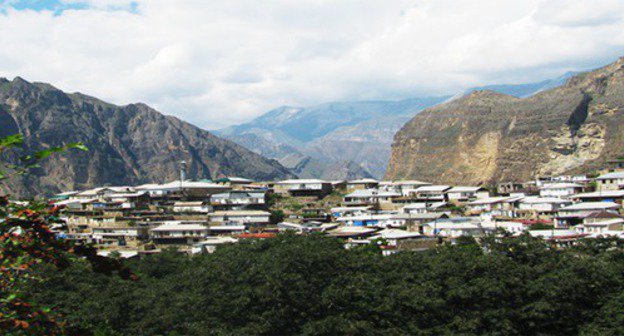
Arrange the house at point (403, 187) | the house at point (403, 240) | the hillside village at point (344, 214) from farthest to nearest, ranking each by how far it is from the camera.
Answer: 1. the house at point (403, 187)
2. the hillside village at point (344, 214)
3. the house at point (403, 240)

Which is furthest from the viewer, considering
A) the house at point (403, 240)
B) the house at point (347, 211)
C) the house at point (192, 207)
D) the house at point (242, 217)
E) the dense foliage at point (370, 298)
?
the house at point (192, 207)

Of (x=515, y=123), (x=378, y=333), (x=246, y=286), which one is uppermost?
(x=515, y=123)

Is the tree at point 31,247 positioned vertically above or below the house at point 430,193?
above

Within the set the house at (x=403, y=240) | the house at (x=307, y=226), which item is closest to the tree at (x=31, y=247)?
the house at (x=403, y=240)

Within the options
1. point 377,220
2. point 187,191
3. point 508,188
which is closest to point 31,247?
point 377,220

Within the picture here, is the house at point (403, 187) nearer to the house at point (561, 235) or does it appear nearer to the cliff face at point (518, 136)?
the cliff face at point (518, 136)

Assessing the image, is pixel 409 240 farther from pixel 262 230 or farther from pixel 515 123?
pixel 515 123

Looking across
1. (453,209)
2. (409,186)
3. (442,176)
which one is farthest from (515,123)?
(453,209)
